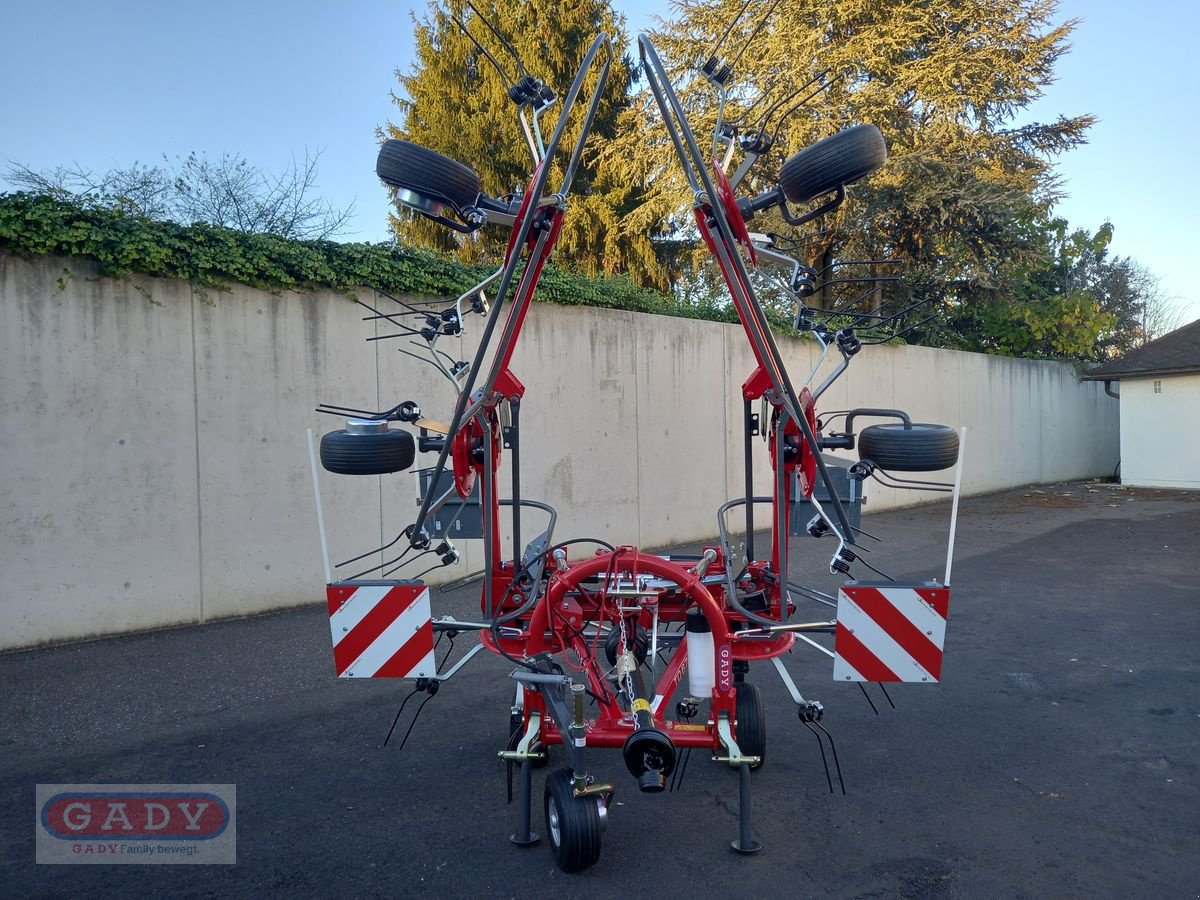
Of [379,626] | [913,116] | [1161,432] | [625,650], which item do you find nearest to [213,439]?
[379,626]

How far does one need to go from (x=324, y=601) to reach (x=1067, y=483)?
19.0 metres

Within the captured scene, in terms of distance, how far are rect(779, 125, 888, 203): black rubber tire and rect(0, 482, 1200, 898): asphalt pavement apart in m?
2.52

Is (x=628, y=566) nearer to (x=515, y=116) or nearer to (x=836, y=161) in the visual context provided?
(x=836, y=161)

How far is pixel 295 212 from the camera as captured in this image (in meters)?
8.27

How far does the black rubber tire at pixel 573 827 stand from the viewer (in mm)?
3049

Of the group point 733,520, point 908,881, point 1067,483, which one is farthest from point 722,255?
point 1067,483

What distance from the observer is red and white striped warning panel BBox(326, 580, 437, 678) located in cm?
340

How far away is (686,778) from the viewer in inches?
159

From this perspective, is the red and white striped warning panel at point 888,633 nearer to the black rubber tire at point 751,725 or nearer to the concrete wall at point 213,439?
the black rubber tire at point 751,725

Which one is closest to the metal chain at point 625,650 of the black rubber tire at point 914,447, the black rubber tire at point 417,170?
the black rubber tire at point 914,447

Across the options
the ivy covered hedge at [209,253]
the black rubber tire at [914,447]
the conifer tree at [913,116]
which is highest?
the conifer tree at [913,116]

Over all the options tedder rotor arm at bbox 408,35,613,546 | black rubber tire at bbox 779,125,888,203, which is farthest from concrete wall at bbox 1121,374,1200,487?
tedder rotor arm at bbox 408,35,613,546

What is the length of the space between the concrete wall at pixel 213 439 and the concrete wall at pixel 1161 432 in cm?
1531

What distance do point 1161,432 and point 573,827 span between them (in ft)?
69.1
